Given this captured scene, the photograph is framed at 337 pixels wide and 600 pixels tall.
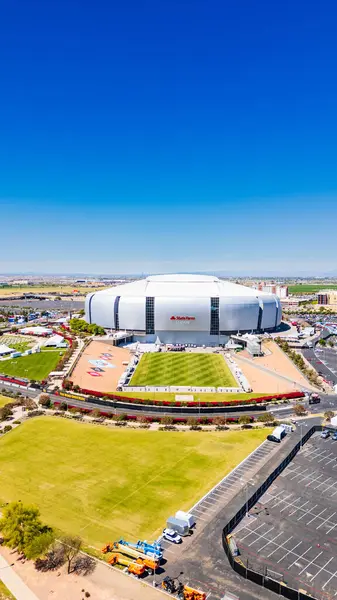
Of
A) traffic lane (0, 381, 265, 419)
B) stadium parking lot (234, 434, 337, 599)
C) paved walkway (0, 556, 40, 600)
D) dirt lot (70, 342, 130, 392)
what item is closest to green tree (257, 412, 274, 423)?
traffic lane (0, 381, 265, 419)

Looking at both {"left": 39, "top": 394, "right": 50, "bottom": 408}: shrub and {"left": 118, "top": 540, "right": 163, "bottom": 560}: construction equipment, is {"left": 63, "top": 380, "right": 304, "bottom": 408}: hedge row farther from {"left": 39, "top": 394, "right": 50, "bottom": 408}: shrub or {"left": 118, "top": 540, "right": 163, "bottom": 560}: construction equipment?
{"left": 118, "top": 540, "right": 163, "bottom": 560}: construction equipment

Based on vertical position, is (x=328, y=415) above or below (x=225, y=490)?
above

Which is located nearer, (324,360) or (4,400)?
(4,400)

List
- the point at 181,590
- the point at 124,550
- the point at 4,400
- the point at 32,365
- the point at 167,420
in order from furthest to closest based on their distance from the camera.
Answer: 1. the point at 32,365
2. the point at 4,400
3. the point at 167,420
4. the point at 124,550
5. the point at 181,590

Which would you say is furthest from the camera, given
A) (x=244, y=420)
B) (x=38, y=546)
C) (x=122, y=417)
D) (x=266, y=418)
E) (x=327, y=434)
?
(x=122, y=417)

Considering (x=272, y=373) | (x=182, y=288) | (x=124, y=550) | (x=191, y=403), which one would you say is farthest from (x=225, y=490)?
(x=182, y=288)

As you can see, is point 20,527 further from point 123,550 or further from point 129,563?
point 129,563

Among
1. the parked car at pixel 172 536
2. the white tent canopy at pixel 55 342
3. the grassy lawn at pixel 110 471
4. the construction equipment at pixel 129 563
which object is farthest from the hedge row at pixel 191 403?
the white tent canopy at pixel 55 342
